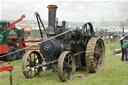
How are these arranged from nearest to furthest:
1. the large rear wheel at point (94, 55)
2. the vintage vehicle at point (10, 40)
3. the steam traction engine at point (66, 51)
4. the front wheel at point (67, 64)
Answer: the front wheel at point (67, 64), the steam traction engine at point (66, 51), the large rear wheel at point (94, 55), the vintage vehicle at point (10, 40)

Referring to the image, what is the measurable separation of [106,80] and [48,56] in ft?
5.99

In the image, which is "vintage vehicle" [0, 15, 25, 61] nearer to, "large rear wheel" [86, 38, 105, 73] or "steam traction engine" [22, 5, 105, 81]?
"steam traction engine" [22, 5, 105, 81]

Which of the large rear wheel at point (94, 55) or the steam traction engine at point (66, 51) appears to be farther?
the large rear wheel at point (94, 55)

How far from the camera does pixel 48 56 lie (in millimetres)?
5480

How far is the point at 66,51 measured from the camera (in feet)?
17.3

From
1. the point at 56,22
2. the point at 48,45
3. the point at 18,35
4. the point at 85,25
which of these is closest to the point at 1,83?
the point at 48,45

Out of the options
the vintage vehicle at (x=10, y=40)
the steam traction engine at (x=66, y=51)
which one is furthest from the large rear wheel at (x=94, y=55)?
the vintage vehicle at (x=10, y=40)

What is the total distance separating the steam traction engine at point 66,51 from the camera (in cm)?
534

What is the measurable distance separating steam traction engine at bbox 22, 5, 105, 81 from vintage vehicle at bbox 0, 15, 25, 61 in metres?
3.77

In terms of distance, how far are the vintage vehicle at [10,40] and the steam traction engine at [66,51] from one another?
3774 mm

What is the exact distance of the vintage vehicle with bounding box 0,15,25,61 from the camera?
9.25 meters

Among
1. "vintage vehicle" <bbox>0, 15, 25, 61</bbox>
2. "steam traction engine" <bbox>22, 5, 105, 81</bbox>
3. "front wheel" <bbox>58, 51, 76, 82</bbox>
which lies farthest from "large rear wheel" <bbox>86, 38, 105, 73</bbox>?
"vintage vehicle" <bbox>0, 15, 25, 61</bbox>

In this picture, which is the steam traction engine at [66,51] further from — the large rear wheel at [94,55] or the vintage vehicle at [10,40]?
the vintage vehicle at [10,40]

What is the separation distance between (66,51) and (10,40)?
5993 millimetres
